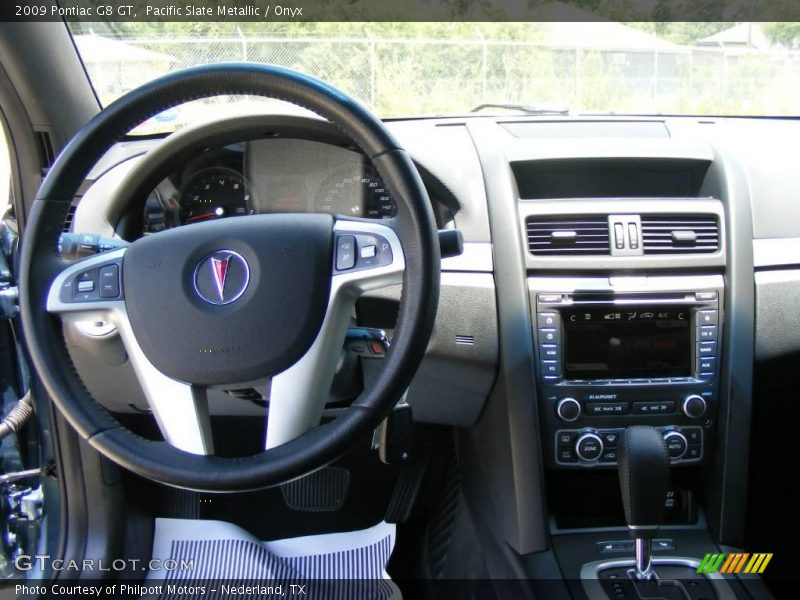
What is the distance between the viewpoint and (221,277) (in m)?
1.39

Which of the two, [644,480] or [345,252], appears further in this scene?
[644,480]

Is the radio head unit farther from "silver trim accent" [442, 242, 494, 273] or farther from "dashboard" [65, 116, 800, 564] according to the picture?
"silver trim accent" [442, 242, 494, 273]

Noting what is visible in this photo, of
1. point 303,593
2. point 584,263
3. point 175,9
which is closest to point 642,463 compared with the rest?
point 584,263

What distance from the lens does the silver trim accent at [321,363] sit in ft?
4.39

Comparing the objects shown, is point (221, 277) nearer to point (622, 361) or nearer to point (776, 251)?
point (622, 361)

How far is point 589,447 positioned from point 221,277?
3.86 ft

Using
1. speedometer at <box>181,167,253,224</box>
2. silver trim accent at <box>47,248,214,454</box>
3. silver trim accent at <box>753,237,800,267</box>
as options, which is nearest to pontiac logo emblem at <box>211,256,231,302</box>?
silver trim accent at <box>47,248,214,454</box>

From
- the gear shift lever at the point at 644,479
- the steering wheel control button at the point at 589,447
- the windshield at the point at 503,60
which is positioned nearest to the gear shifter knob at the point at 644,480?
the gear shift lever at the point at 644,479

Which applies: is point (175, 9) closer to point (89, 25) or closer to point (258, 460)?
point (89, 25)

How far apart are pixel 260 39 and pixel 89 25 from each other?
1.66 ft

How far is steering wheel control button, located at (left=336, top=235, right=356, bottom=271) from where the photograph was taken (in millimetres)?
1377

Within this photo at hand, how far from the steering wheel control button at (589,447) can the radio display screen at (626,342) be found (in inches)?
6.7

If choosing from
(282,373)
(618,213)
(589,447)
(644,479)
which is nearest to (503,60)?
(618,213)

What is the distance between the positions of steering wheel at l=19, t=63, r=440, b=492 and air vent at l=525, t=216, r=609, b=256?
2.41 feet
